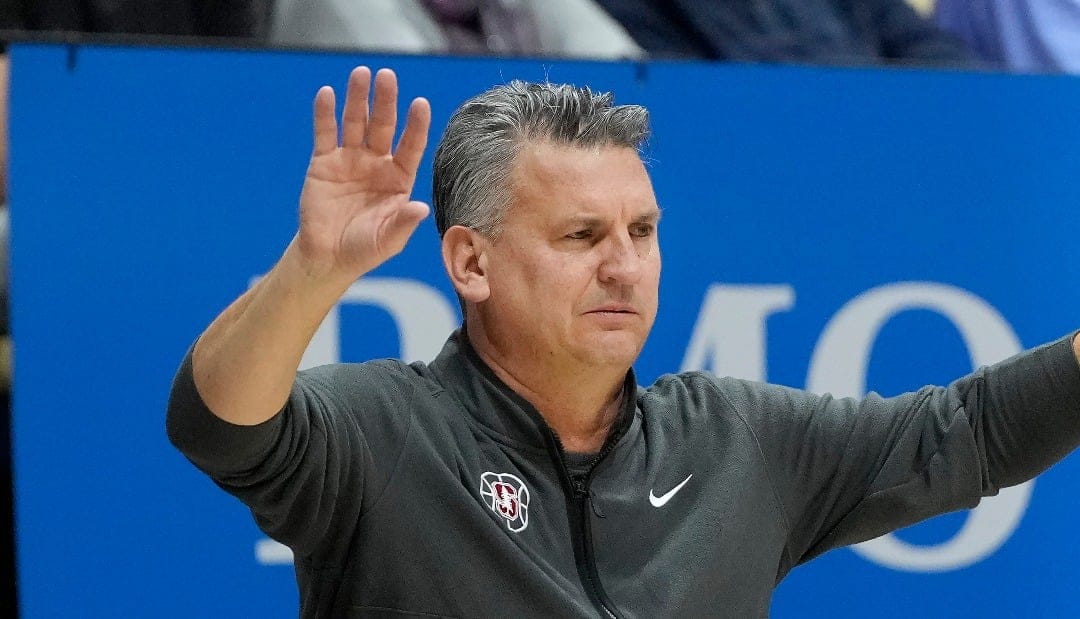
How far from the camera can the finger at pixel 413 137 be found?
5.76 feet

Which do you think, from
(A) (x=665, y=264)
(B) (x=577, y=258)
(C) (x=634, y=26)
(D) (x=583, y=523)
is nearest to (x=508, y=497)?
(D) (x=583, y=523)

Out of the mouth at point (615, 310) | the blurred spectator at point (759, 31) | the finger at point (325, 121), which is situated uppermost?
the blurred spectator at point (759, 31)

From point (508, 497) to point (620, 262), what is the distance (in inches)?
14.6

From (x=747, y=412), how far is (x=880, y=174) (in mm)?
1245

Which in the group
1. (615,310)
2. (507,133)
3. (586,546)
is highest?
(507,133)

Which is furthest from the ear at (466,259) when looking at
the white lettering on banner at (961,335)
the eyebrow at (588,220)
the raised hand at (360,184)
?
the white lettering on banner at (961,335)

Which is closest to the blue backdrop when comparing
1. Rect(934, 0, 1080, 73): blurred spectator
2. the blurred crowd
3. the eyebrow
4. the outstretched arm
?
the blurred crowd

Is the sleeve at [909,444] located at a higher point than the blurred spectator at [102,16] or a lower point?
lower

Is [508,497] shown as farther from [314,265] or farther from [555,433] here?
[314,265]

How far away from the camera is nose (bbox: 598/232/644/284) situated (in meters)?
2.10

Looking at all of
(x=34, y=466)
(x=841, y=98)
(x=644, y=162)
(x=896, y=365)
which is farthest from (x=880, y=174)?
(x=34, y=466)

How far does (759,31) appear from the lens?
12.1ft

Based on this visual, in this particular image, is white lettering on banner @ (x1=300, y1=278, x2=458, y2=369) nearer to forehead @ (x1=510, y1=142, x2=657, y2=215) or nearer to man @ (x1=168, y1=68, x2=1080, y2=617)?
man @ (x1=168, y1=68, x2=1080, y2=617)

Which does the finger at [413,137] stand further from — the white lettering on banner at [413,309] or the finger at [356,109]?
the white lettering on banner at [413,309]
